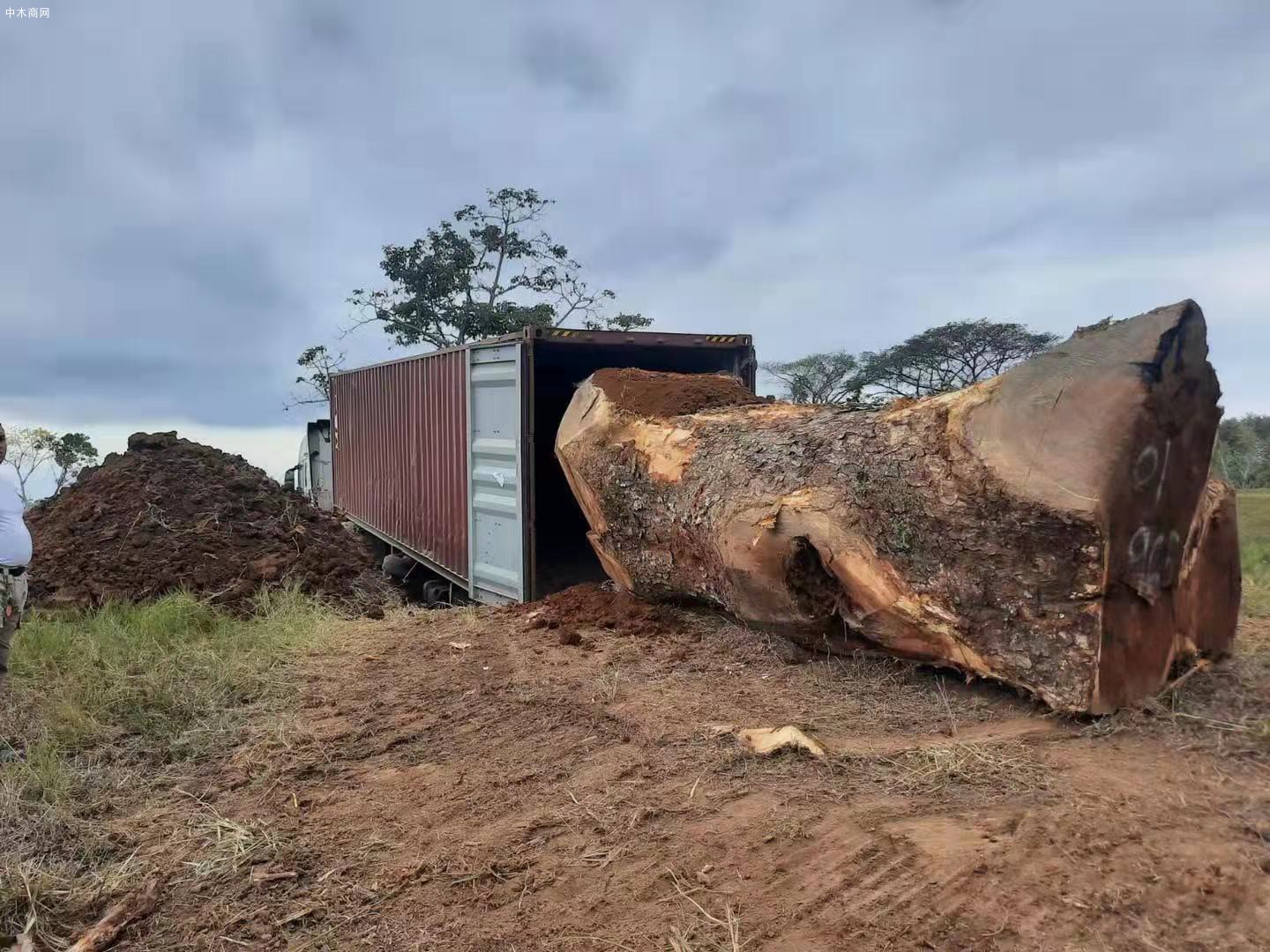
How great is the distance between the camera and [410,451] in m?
8.84

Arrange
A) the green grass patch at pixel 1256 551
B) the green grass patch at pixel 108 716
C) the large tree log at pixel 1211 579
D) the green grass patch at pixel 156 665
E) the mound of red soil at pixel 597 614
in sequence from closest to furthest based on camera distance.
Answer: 1. the green grass patch at pixel 108 716
2. the large tree log at pixel 1211 579
3. the green grass patch at pixel 156 665
4. the mound of red soil at pixel 597 614
5. the green grass patch at pixel 1256 551

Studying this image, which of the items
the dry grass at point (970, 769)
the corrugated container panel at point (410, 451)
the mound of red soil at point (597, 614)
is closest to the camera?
the dry grass at point (970, 769)

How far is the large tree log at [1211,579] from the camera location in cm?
368

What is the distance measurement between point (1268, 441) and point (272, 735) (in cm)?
2896

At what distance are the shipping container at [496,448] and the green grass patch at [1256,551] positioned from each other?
4.06m

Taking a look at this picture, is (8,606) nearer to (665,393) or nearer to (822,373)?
(665,393)

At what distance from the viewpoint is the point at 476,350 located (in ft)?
22.9

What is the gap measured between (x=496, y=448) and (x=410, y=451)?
96.4 inches

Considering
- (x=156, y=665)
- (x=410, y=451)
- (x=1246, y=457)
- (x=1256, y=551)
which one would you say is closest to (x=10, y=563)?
(x=156, y=665)

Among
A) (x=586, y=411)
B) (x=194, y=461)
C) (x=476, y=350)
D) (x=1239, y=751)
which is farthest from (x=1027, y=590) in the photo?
(x=194, y=461)

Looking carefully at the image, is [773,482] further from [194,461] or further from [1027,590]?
[194,461]

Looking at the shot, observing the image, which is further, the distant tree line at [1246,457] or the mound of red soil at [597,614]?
the distant tree line at [1246,457]

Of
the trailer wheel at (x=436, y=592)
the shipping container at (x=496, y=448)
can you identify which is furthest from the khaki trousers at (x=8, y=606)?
→ the trailer wheel at (x=436, y=592)

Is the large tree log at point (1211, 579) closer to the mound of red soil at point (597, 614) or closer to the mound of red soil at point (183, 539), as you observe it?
the mound of red soil at point (597, 614)
